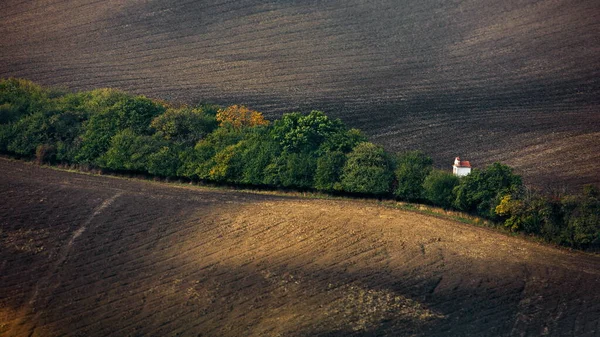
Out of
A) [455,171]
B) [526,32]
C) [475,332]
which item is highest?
[526,32]

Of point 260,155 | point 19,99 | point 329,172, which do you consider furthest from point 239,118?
point 19,99

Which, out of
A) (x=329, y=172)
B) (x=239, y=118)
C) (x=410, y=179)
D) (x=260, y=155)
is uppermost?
(x=239, y=118)

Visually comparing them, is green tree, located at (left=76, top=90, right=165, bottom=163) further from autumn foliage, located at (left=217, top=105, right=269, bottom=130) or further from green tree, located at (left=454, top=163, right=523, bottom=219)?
green tree, located at (left=454, top=163, right=523, bottom=219)

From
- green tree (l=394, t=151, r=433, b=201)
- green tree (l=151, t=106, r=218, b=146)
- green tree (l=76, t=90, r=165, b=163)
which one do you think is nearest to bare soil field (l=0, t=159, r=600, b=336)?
green tree (l=394, t=151, r=433, b=201)

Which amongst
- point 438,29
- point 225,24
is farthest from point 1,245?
point 438,29

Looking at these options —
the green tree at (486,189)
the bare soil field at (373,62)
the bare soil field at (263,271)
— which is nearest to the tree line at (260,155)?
the green tree at (486,189)

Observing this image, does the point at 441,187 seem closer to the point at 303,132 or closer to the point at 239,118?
the point at 303,132

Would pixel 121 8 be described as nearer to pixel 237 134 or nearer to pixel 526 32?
pixel 237 134
